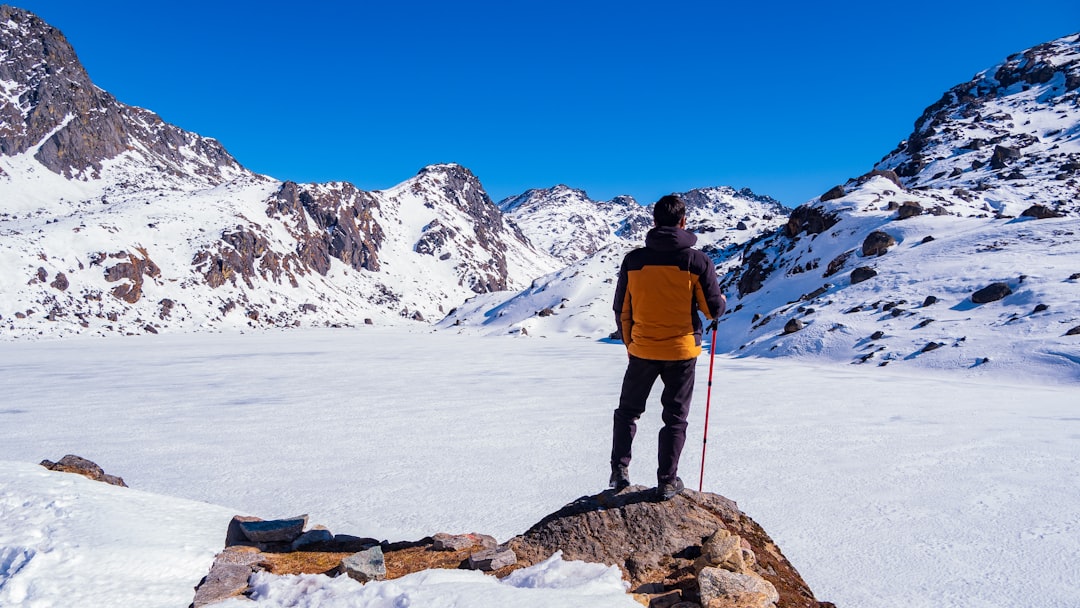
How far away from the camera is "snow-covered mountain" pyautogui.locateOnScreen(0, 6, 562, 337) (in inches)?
2682

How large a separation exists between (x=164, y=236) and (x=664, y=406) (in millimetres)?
102115

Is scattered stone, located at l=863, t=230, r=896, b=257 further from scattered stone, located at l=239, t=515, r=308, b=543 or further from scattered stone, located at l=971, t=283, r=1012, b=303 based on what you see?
scattered stone, located at l=239, t=515, r=308, b=543

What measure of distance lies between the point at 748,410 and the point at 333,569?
867 centimetres

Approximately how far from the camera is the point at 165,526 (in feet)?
14.0

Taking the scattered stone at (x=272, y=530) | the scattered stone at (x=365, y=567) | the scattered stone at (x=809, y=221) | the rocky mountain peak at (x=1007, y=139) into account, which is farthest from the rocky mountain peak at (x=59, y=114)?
the rocky mountain peak at (x=1007, y=139)

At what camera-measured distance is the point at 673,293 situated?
4453mm

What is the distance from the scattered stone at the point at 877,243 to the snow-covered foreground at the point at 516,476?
19.7 meters

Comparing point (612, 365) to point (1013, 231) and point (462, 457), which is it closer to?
point (462, 457)

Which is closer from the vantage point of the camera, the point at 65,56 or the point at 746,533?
the point at 746,533

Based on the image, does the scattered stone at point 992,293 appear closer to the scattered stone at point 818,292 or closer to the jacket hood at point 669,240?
the scattered stone at point 818,292

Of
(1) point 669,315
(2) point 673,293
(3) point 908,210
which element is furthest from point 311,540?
(3) point 908,210

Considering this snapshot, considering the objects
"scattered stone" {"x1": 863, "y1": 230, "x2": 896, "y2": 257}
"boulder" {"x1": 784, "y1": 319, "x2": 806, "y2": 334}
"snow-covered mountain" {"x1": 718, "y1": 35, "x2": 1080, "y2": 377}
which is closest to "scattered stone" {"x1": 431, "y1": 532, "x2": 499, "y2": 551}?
"snow-covered mountain" {"x1": 718, "y1": 35, "x2": 1080, "y2": 377}

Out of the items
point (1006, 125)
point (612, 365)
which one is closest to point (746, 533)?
point (612, 365)

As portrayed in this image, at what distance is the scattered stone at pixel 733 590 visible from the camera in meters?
3.12
